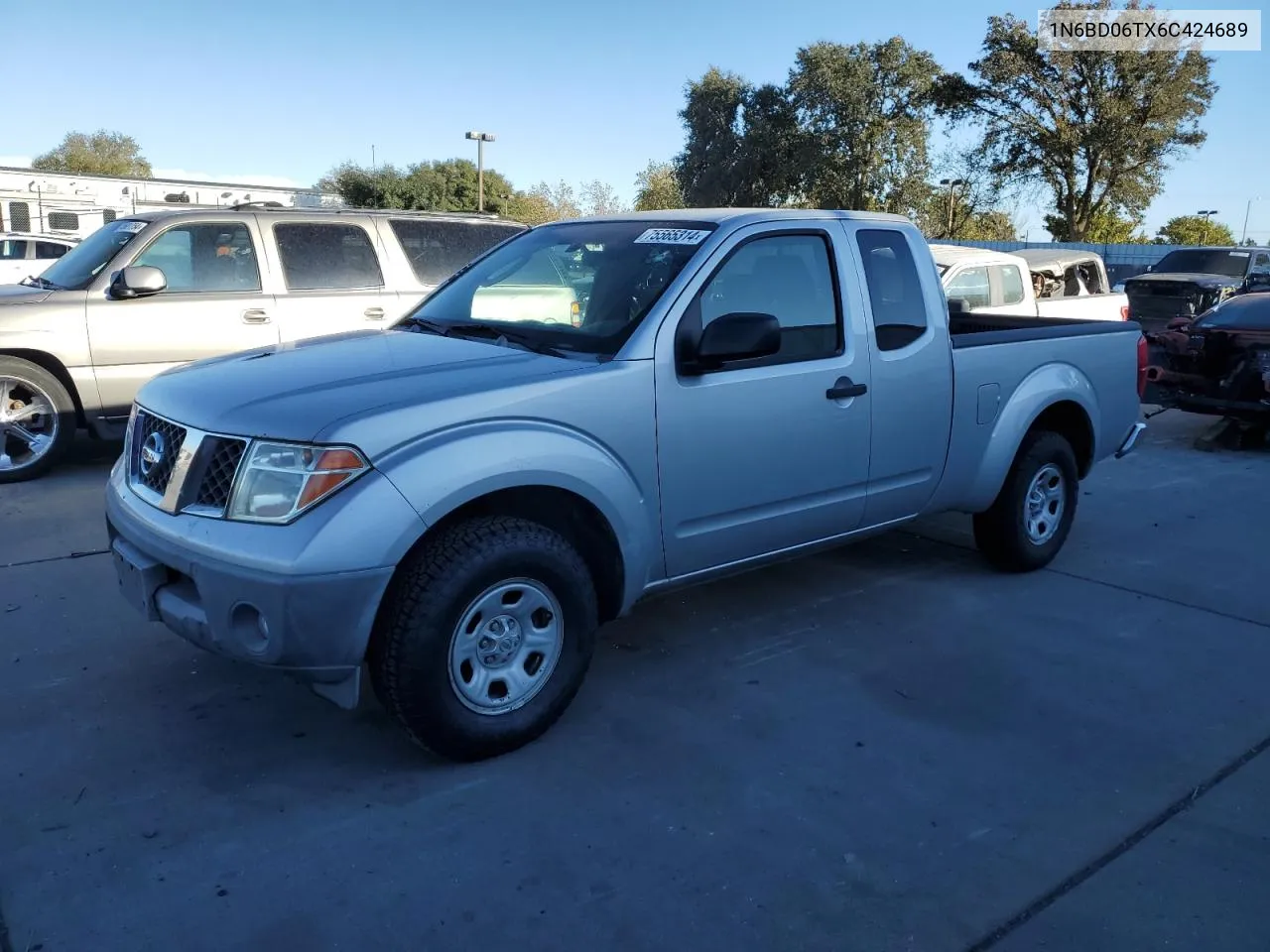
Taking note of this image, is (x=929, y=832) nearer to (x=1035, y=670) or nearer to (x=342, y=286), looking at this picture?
(x=1035, y=670)

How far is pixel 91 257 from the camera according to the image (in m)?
7.54

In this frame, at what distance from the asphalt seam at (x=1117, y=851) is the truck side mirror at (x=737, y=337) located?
1.97 metres

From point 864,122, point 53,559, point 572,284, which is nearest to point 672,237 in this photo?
point 572,284

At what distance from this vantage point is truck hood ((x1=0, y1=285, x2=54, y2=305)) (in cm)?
697

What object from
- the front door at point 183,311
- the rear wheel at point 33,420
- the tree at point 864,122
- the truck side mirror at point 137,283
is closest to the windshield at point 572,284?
the truck side mirror at point 137,283

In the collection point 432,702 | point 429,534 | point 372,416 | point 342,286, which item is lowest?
point 432,702

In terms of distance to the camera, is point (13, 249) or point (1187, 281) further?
point (13, 249)

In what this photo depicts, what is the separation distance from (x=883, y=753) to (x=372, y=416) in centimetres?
208

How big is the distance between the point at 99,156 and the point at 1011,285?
72851 mm

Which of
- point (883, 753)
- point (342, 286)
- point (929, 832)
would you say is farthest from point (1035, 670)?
point (342, 286)

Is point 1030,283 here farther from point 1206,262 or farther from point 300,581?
point 300,581

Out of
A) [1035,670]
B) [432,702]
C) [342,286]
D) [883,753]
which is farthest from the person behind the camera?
[342,286]

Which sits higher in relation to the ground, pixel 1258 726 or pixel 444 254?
pixel 444 254

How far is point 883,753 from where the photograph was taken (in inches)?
142
